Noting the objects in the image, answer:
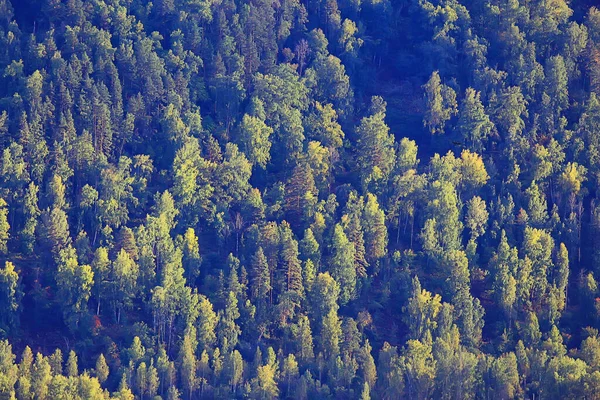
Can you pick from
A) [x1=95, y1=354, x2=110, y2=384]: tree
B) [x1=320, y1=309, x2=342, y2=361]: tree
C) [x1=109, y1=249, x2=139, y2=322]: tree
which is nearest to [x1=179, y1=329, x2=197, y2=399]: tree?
[x1=95, y1=354, x2=110, y2=384]: tree

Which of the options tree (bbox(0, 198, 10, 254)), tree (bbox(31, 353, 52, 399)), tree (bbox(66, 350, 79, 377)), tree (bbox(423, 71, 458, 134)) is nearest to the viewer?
tree (bbox(31, 353, 52, 399))

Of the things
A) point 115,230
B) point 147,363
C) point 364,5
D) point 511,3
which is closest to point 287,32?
point 364,5

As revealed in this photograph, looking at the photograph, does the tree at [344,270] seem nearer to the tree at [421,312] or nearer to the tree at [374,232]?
the tree at [374,232]

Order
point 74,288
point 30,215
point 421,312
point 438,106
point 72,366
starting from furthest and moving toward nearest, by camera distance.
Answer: point 438,106
point 30,215
point 421,312
point 74,288
point 72,366

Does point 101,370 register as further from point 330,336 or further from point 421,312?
point 421,312

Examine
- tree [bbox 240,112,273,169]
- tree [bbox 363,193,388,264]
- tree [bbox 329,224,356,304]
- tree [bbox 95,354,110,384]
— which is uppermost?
tree [bbox 240,112,273,169]

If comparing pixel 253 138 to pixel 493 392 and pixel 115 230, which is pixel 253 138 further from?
pixel 493 392

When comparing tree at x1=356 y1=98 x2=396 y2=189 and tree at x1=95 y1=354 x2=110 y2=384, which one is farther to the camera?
tree at x1=356 y1=98 x2=396 y2=189

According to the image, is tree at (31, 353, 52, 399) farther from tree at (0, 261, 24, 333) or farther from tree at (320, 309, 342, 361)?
tree at (320, 309, 342, 361)

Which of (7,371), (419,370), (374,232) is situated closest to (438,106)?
(374,232)
